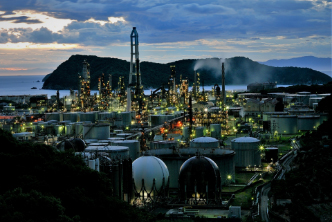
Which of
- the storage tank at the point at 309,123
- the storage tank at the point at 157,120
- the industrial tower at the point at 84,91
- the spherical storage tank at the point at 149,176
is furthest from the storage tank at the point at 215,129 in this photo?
the spherical storage tank at the point at 149,176

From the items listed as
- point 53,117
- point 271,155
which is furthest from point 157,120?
point 271,155

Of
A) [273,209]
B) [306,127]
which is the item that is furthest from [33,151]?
[306,127]

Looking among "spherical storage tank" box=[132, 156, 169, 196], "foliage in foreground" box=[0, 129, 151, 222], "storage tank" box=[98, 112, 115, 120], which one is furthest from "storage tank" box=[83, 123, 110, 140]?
"foliage in foreground" box=[0, 129, 151, 222]

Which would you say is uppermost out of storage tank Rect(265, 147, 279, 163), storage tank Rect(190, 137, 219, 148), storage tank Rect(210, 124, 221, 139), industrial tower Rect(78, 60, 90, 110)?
industrial tower Rect(78, 60, 90, 110)

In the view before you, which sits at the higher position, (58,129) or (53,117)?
(53,117)

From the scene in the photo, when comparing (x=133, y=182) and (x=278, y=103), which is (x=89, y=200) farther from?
(x=278, y=103)

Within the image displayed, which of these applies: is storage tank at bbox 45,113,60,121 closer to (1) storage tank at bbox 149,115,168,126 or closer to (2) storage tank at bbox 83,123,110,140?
(1) storage tank at bbox 149,115,168,126

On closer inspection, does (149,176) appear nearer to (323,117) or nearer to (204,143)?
(204,143)
